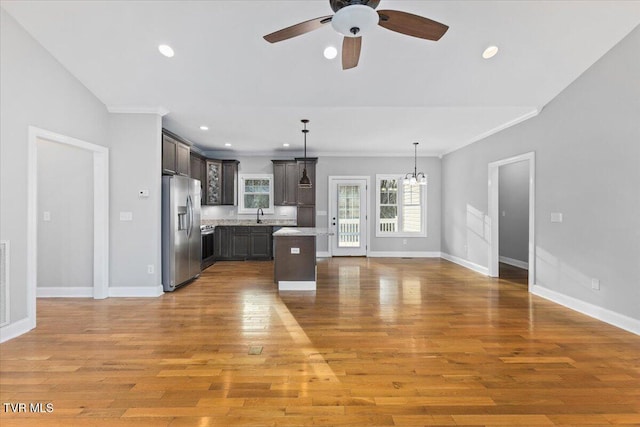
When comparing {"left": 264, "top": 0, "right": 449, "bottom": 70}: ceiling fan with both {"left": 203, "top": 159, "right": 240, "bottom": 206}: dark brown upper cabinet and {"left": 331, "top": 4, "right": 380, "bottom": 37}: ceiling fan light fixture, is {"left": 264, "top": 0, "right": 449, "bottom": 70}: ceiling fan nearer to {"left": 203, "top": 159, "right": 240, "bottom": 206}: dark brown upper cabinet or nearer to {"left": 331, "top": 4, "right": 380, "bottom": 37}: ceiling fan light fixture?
{"left": 331, "top": 4, "right": 380, "bottom": 37}: ceiling fan light fixture

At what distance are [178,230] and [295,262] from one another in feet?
6.27

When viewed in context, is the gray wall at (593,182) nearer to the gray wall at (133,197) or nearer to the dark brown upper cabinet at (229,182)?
the gray wall at (133,197)

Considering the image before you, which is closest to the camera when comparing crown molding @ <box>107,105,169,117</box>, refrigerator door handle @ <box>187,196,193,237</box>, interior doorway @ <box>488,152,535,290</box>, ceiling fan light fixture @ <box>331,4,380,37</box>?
ceiling fan light fixture @ <box>331,4,380,37</box>

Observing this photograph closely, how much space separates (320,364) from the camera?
2.56 meters

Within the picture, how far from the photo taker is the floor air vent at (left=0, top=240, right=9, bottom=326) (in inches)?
120

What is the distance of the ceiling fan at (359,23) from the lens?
6.45 feet

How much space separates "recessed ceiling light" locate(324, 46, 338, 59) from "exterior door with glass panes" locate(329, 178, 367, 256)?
471cm

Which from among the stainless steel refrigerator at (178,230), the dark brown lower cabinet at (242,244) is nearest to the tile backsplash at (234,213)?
the dark brown lower cabinet at (242,244)

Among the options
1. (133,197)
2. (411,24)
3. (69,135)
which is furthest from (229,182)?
(411,24)

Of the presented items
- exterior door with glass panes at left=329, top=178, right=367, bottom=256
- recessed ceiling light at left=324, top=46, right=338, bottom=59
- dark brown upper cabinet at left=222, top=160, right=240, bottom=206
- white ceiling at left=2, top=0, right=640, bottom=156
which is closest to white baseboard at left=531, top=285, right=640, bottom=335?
white ceiling at left=2, top=0, right=640, bottom=156

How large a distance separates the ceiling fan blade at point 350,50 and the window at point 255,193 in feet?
18.4

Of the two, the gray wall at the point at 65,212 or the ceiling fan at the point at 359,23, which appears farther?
the gray wall at the point at 65,212

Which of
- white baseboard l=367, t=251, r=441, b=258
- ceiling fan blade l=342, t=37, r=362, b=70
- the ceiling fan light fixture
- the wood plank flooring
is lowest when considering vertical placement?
the wood plank flooring

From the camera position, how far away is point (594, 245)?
374 cm
